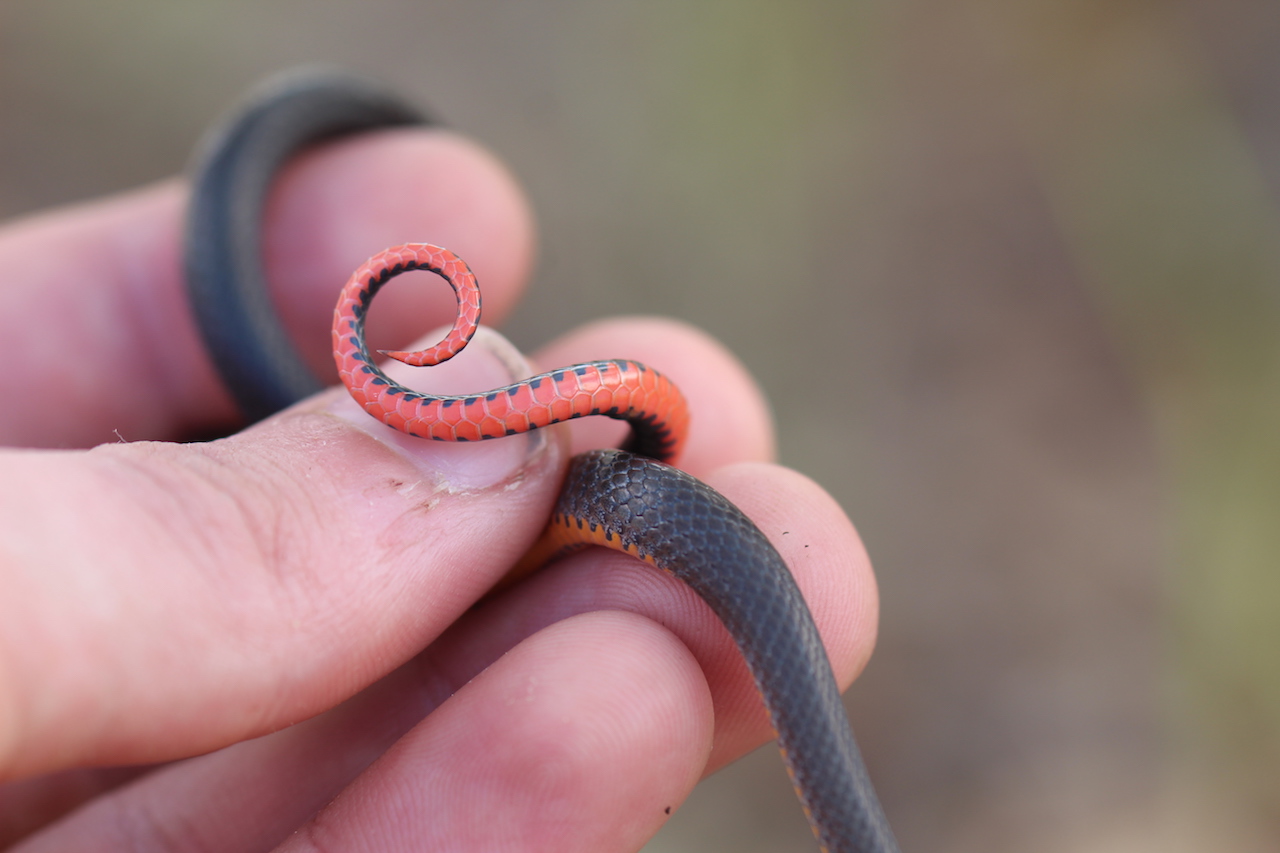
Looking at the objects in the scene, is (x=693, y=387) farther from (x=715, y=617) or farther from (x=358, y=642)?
(x=358, y=642)

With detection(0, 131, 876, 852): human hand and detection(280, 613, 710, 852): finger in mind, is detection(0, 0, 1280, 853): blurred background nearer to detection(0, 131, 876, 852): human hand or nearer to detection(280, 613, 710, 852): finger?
detection(0, 131, 876, 852): human hand

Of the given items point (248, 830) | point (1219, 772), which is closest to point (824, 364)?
point (1219, 772)

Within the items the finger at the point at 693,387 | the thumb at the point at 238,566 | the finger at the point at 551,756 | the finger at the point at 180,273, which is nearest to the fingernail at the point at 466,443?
the thumb at the point at 238,566

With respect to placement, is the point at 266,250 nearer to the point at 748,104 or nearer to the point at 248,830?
the point at 248,830

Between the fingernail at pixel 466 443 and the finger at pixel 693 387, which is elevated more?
the fingernail at pixel 466 443

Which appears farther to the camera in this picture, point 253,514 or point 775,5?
point 775,5

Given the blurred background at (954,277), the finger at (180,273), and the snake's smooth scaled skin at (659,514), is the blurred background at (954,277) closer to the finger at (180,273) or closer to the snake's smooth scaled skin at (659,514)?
the finger at (180,273)

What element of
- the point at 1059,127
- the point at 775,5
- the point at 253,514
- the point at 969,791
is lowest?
the point at 969,791
